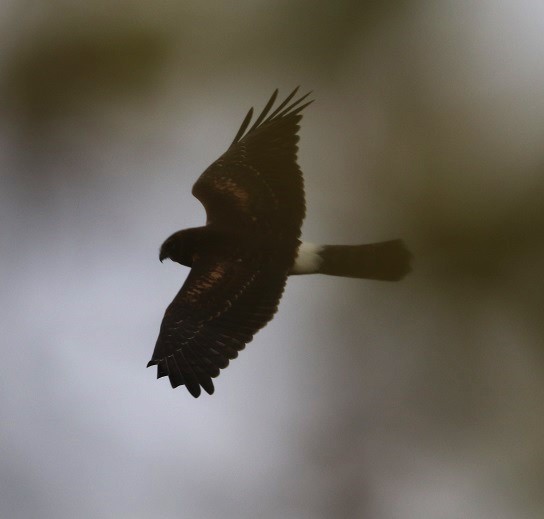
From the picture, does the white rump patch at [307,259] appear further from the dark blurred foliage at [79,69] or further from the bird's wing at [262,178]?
the dark blurred foliage at [79,69]

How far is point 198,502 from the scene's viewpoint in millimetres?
608

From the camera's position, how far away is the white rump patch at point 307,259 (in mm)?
578

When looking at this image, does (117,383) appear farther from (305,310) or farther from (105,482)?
(305,310)

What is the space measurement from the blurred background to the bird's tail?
0.01 m

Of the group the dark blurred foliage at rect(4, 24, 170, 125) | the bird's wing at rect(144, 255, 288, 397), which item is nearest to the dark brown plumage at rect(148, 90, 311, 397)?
the bird's wing at rect(144, 255, 288, 397)

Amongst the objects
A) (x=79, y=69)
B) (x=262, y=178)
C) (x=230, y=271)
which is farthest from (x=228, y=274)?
(x=79, y=69)

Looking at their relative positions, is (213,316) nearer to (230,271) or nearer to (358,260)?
(230,271)

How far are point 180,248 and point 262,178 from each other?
0.12 m

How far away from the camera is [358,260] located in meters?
0.51

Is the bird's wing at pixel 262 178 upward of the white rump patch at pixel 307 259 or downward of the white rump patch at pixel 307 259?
upward

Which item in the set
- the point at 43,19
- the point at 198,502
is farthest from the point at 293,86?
the point at 198,502

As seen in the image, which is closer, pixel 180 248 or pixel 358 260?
pixel 358 260

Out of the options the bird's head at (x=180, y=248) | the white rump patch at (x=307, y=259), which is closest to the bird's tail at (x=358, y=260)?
the white rump patch at (x=307, y=259)

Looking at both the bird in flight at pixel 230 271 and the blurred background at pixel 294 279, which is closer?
the blurred background at pixel 294 279
